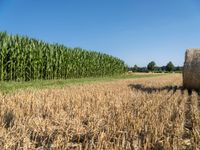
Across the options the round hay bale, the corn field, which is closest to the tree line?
the corn field

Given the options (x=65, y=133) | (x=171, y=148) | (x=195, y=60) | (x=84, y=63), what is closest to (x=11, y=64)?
(x=195, y=60)

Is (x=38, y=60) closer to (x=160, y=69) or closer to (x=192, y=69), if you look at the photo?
(x=192, y=69)

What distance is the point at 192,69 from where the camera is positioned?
12805 millimetres

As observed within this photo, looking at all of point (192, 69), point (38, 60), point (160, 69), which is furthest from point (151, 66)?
point (192, 69)

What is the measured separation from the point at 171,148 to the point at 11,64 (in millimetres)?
14822

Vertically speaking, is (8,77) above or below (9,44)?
below

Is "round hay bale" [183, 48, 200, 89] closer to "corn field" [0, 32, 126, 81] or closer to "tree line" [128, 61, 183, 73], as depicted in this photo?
"corn field" [0, 32, 126, 81]

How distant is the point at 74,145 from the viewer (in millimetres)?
3738

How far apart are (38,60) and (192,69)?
10.1 m

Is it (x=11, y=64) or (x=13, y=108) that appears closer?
(x=13, y=108)

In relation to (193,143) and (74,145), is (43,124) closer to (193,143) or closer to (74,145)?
(74,145)

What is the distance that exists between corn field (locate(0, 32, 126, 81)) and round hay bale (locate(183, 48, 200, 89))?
349 inches

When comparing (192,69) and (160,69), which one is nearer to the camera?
(192,69)

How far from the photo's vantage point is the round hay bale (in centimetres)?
1268
